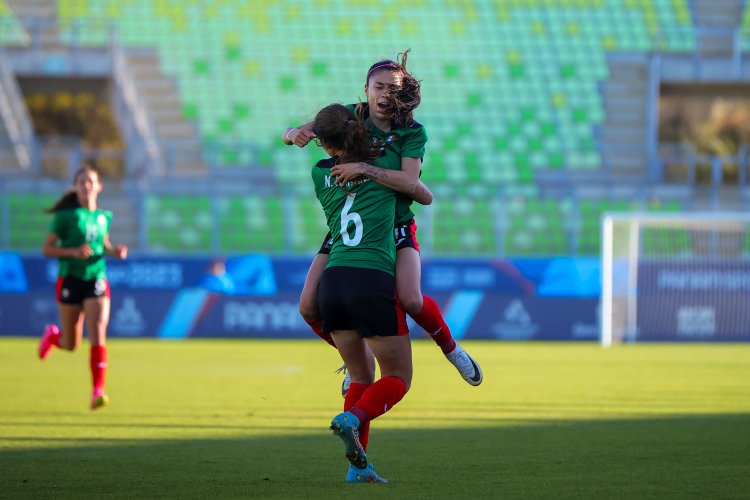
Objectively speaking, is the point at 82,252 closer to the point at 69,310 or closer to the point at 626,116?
the point at 69,310

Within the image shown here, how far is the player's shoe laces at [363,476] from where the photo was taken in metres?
6.30

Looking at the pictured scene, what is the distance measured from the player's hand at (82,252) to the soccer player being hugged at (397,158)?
4.92m

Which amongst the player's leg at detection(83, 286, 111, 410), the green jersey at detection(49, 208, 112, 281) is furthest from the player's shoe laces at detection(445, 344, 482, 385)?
the green jersey at detection(49, 208, 112, 281)

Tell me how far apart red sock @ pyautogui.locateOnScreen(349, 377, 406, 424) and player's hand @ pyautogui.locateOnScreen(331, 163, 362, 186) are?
1017 mm

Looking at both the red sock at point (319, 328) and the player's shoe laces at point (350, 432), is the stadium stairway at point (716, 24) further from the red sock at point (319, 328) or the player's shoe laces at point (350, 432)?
the player's shoe laces at point (350, 432)

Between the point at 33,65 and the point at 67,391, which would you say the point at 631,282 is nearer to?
the point at 67,391

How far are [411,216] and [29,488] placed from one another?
7.81 ft

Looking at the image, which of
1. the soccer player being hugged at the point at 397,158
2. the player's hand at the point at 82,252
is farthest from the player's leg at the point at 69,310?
the soccer player being hugged at the point at 397,158

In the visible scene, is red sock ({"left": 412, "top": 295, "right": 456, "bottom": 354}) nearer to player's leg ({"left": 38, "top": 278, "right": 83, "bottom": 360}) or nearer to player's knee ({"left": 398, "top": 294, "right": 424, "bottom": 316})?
player's knee ({"left": 398, "top": 294, "right": 424, "bottom": 316})

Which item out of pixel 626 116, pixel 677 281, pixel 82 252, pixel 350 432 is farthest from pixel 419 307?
pixel 626 116

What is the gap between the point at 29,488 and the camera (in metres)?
6.16

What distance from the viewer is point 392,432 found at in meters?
9.02

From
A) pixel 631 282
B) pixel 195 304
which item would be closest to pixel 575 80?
pixel 631 282

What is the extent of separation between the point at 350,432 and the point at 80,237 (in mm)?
5876
